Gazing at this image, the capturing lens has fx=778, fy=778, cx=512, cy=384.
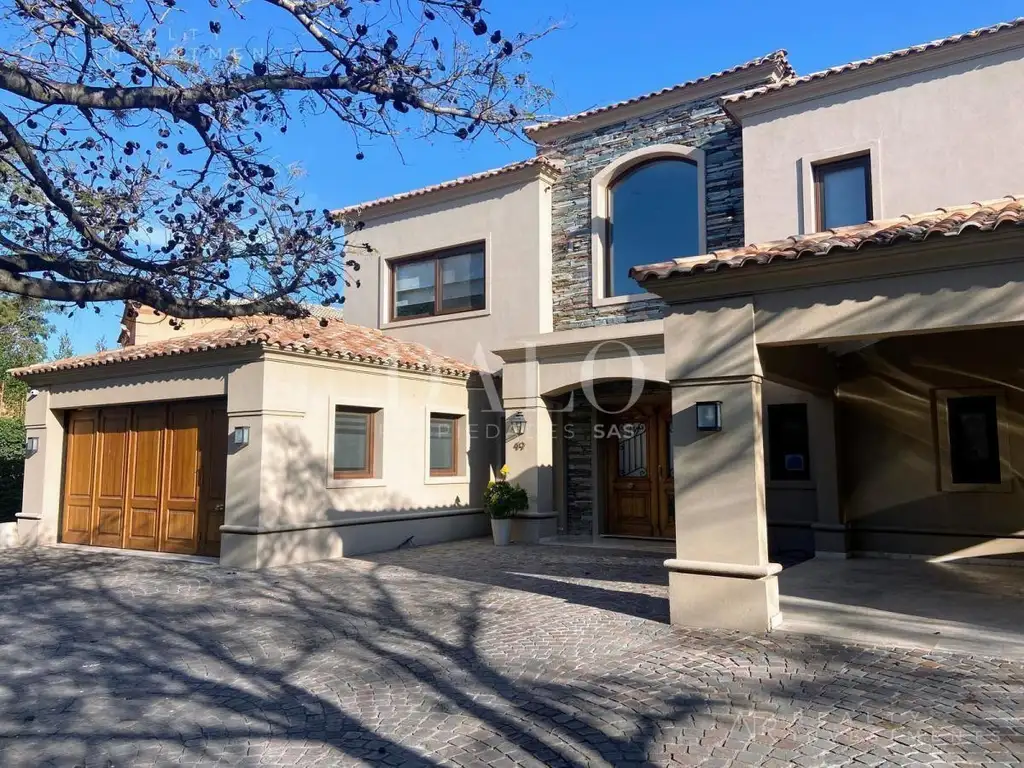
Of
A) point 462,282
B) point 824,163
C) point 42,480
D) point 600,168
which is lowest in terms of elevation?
point 42,480

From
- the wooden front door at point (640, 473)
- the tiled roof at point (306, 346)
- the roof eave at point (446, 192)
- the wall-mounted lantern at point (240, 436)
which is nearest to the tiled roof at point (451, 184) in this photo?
the roof eave at point (446, 192)

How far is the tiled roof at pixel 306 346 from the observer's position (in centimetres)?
1092

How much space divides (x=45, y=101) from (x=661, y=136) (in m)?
9.82

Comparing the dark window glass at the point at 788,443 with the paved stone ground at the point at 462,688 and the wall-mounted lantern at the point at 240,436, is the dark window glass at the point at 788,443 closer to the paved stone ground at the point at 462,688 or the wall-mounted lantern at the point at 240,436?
the paved stone ground at the point at 462,688

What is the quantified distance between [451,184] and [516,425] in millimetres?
5004

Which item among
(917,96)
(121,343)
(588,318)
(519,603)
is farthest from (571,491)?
(121,343)

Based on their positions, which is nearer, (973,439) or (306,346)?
(973,439)

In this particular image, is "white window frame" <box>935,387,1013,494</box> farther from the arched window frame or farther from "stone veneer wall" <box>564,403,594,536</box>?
"stone veneer wall" <box>564,403,594,536</box>

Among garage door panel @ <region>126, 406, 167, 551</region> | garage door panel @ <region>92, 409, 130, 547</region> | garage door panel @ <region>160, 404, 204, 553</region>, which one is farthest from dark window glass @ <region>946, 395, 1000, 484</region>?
garage door panel @ <region>92, 409, 130, 547</region>

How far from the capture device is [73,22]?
5832 mm

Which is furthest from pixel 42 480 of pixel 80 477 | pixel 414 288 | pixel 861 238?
pixel 861 238

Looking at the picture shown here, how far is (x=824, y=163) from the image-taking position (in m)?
11.3

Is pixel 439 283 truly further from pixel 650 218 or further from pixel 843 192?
pixel 843 192

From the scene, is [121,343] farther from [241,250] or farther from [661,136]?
[241,250]
